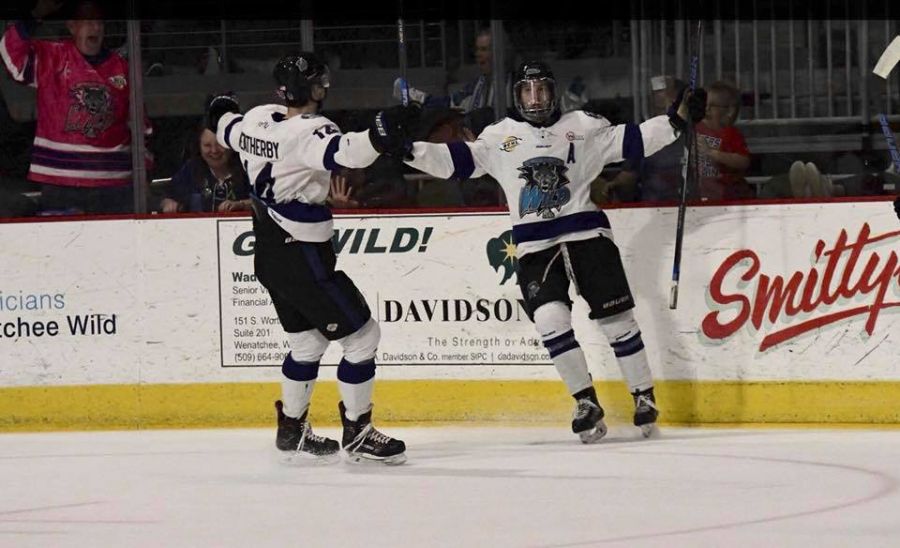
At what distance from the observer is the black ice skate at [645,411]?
638 cm

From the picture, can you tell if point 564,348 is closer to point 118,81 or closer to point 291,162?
point 291,162

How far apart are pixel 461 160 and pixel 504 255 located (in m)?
0.58

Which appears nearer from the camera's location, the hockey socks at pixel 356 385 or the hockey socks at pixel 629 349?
the hockey socks at pixel 356 385

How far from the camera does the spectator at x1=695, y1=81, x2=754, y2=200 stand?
6.73 meters

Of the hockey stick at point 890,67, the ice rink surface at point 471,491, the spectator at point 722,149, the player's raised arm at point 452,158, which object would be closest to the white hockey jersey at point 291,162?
the player's raised arm at point 452,158

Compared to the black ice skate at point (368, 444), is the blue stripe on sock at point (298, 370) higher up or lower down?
higher up

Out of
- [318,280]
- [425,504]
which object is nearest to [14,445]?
[318,280]

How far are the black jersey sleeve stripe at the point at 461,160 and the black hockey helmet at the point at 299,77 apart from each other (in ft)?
1.93

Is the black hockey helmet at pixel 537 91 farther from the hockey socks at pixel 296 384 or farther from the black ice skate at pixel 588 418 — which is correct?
the hockey socks at pixel 296 384

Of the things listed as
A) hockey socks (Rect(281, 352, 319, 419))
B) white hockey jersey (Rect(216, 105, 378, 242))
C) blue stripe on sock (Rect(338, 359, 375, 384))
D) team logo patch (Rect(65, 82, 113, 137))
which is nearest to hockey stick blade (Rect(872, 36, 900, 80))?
white hockey jersey (Rect(216, 105, 378, 242))

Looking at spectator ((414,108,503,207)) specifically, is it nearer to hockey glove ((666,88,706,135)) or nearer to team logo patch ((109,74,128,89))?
hockey glove ((666,88,706,135))

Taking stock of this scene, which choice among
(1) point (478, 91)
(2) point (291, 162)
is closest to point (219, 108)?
(2) point (291, 162)

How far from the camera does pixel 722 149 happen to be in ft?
22.2

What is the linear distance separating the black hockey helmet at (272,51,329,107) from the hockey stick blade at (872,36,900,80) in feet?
6.66
